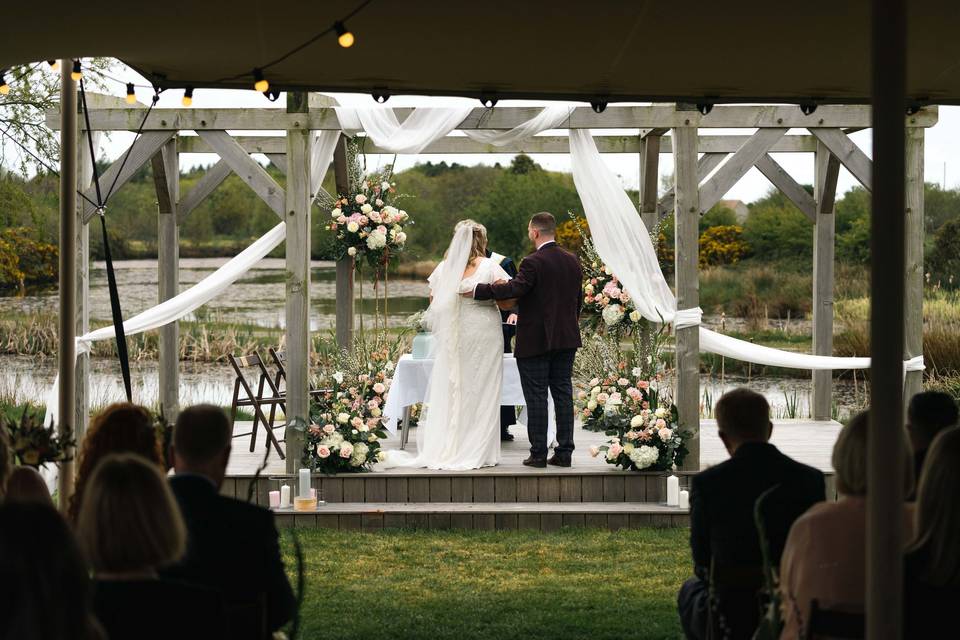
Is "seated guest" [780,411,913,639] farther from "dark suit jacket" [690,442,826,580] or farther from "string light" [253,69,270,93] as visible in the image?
"string light" [253,69,270,93]

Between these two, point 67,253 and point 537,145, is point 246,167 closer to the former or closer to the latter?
point 537,145

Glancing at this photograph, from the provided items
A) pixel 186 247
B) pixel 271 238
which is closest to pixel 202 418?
pixel 271 238

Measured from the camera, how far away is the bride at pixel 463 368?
823cm

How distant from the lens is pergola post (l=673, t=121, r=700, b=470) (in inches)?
310

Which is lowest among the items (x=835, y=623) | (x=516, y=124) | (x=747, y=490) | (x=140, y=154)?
(x=835, y=623)

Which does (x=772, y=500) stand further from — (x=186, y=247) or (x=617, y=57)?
(x=186, y=247)

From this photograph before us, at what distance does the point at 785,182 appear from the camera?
33.9 feet

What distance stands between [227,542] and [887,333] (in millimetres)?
1694

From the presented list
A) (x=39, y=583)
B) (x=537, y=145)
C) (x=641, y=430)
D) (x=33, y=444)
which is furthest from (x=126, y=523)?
(x=537, y=145)

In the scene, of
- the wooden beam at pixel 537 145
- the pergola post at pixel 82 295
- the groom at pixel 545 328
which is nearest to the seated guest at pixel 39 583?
the groom at pixel 545 328

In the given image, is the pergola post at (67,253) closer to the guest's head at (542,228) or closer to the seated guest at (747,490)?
the seated guest at (747,490)

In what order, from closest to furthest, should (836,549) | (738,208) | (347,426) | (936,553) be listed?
1. (936,553)
2. (836,549)
3. (347,426)
4. (738,208)

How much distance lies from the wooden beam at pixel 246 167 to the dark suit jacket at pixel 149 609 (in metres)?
5.57

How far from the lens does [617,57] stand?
17.3 feet
